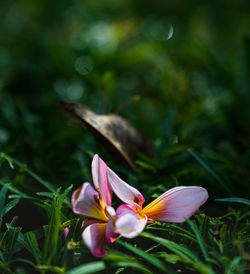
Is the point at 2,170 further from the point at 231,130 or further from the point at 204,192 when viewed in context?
the point at 231,130

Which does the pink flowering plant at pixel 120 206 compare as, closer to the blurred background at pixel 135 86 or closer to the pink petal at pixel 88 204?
the pink petal at pixel 88 204

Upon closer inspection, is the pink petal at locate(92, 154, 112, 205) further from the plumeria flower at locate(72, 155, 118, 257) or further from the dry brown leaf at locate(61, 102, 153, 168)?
the dry brown leaf at locate(61, 102, 153, 168)

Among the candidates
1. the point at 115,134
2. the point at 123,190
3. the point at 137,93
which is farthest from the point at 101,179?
the point at 137,93

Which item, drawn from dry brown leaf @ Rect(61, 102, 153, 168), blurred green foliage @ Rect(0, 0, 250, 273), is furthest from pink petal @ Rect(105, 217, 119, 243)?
dry brown leaf @ Rect(61, 102, 153, 168)

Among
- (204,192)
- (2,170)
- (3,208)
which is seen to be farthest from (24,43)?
(204,192)

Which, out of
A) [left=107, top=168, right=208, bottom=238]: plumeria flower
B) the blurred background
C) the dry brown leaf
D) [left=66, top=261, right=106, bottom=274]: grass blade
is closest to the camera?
[left=66, top=261, right=106, bottom=274]: grass blade

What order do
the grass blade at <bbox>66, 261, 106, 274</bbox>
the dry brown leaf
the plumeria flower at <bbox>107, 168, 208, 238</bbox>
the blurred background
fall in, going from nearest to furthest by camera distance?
the grass blade at <bbox>66, 261, 106, 274</bbox> → the plumeria flower at <bbox>107, 168, 208, 238</bbox> → the dry brown leaf → the blurred background

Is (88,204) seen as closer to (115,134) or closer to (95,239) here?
(95,239)
